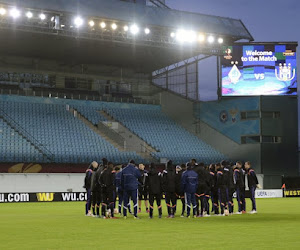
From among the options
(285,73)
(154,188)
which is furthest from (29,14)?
(154,188)

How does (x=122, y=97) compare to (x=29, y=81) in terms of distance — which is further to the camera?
(x=122, y=97)

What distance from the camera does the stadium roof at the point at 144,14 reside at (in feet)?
130

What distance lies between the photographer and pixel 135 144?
4778 cm

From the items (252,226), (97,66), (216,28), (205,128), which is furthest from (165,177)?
(97,66)

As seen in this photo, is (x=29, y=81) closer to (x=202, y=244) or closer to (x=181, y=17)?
(x=181, y=17)

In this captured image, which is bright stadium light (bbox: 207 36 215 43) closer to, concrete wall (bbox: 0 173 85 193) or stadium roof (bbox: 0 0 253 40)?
stadium roof (bbox: 0 0 253 40)

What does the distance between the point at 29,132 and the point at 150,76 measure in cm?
1659

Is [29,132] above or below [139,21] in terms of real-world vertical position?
below

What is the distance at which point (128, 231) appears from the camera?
15609 millimetres

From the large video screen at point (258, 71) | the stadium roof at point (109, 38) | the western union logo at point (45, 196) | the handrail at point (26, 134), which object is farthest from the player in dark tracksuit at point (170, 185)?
the large video screen at point (258, 71)

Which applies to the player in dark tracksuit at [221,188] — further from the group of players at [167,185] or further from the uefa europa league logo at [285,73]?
the uefa europa league logo at [285,73]

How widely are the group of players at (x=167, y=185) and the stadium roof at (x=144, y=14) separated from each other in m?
20.2

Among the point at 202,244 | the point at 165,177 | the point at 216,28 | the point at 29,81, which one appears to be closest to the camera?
the point at 202,244

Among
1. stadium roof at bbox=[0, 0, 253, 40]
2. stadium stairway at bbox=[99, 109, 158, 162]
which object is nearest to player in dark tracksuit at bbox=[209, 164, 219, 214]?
stadium roof at bbox=[0, 0, 253, 40]
